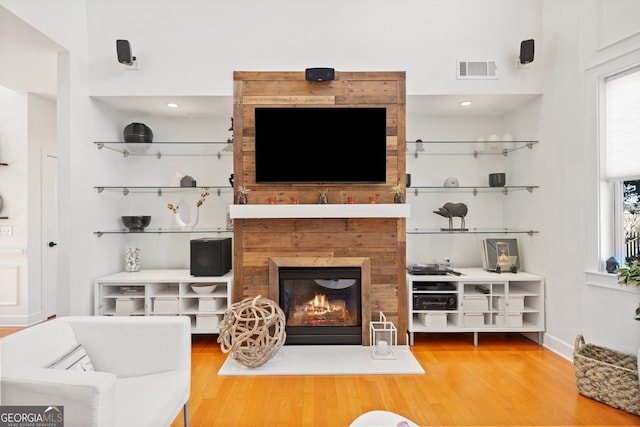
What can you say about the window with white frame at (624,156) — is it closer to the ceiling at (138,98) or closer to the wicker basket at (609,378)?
the wicker basket at (609,378)

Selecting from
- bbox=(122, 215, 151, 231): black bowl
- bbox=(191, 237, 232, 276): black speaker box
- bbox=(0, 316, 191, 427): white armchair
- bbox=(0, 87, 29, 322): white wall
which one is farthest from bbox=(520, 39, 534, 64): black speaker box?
bbox=(0, 87, 29, 322): white wall

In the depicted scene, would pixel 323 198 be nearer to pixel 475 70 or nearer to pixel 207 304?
pixel 207 304

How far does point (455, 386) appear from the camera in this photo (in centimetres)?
281

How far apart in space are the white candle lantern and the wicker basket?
→ 1.37 m

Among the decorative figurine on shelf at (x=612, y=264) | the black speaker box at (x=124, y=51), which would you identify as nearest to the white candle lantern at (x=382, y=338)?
the decorative figurine on shelf at (x=612, y=264)

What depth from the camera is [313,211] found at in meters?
3.46

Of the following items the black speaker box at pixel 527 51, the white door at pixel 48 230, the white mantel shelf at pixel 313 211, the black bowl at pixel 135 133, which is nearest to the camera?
the white mantel shelf at pixel 313 211

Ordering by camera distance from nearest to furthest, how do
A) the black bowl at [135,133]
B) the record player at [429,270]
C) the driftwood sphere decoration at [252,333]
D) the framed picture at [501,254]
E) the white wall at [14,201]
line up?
the driftwood sphere decoration at [252,333]
the record player at [429,270]
the framed picture at [501,254]
the black bowl at [135,133]
the white wall at [14,201]

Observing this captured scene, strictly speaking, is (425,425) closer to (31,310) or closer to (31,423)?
(31,423)

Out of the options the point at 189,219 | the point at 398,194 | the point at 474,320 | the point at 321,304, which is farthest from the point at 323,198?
the point at 474,320

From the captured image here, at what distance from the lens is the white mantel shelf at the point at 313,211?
11.3 ft

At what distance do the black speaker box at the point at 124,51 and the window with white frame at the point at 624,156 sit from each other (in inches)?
165

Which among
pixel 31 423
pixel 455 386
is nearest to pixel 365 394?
pixel 455 386

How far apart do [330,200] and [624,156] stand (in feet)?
7.91
